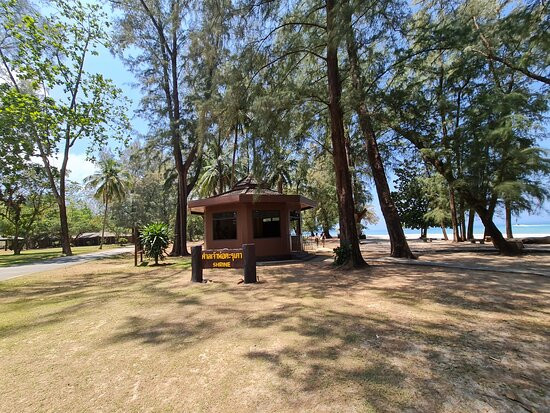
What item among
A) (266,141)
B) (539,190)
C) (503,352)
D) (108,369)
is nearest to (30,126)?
(266,141)

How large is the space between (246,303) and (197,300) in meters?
1.12

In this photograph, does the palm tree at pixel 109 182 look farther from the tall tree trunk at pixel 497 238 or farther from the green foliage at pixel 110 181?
the tall tree trunk at pixel 497 238

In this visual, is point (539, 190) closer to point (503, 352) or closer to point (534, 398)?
point (503, 352)

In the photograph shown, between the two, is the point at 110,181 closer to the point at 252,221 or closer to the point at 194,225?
the point at 194,225

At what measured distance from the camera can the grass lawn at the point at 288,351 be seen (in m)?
2.52

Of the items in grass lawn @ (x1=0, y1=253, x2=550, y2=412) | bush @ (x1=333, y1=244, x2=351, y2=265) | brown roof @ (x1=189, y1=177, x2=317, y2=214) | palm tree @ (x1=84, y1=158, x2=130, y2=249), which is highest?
palm tree @ (x1=84, y1=158, x2=130, y2=249)

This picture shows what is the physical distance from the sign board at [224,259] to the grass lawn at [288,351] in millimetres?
2760

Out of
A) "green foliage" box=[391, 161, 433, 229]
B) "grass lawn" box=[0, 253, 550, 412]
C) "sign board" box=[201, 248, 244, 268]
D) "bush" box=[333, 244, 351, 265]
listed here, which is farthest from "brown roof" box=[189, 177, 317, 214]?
"green foliage" box=[391, 161, 433, 229]

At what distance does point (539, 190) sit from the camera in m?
11.0

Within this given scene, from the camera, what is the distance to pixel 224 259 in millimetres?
9641

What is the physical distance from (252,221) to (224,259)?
3.48m

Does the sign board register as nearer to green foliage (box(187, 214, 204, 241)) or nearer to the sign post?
the sign post

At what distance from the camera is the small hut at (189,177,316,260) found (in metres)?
12.8

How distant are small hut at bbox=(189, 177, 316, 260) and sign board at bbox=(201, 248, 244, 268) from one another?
3.00 m
